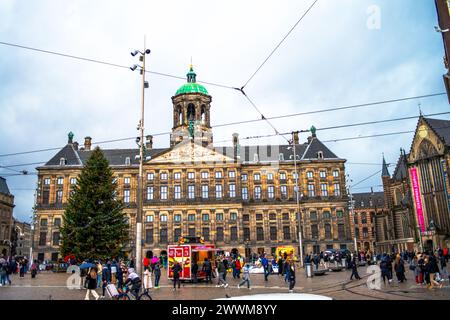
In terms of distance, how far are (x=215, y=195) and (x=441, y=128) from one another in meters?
34.2

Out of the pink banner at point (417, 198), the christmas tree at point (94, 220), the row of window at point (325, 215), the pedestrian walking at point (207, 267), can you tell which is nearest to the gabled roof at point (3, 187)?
the christmas tree at point (94, 220)

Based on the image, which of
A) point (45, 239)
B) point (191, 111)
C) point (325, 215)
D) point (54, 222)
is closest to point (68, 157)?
point (54, 222)

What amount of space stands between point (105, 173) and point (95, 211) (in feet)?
14.5

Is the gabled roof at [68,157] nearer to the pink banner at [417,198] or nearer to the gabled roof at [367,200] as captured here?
the pink banner at [417,198]

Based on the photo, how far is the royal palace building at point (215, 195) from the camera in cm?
6147

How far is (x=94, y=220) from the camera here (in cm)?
3769

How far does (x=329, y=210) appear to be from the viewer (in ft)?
208

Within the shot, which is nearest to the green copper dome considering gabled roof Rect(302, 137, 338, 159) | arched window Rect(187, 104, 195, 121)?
arched window Rect(187, 104, 195, 121)

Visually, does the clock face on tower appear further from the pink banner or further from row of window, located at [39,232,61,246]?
row of window, located at [39,232,61,246]

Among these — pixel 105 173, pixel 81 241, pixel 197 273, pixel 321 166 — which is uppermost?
pixel 321 166

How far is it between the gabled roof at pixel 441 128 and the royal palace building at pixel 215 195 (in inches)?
595
